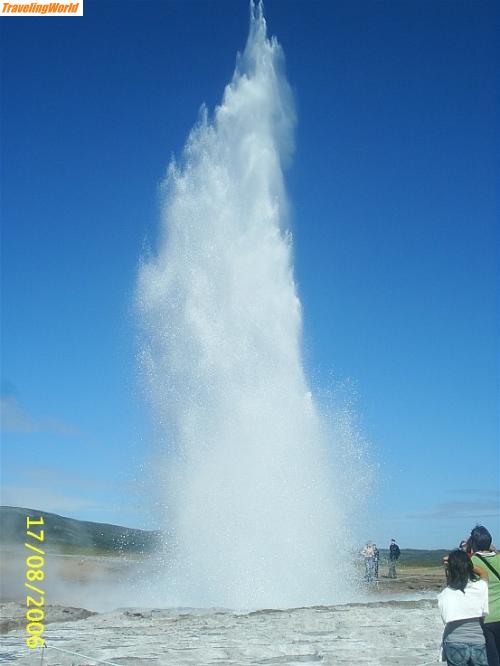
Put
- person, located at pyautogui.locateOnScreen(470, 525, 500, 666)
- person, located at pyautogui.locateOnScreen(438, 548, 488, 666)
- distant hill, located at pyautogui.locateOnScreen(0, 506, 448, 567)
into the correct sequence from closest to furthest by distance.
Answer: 1. person, located at pyautogui.locateOnScreen(438, 548, 488, 666)
2. person, located at pyautogui.locateOnScreen(470, 525, 500, 666)
3. distant hill, located at pyautogui.locateOnScreen(0, 506, 448, 567)

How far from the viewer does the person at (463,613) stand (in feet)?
16.8

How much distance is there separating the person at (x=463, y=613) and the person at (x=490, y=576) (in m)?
0.20

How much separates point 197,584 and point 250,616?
12.7 ft

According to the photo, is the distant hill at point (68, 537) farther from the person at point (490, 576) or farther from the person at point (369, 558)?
the person at point (490, 576)

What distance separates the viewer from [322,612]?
12.6 metres

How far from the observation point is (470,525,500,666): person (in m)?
5.33

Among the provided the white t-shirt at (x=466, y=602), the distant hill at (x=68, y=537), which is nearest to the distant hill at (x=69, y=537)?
the distant hill at (x=68, y=537)

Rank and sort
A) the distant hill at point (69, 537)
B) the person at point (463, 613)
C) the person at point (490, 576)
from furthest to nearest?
the distant hill at point (69, 537) < the person at point (490, 576) < the person at point (463, 613)

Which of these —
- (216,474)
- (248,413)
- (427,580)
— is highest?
(248,413)

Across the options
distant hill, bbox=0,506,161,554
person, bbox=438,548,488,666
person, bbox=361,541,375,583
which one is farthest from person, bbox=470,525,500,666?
person, bbox=361,541,375,583

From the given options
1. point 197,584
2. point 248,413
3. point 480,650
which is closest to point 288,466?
point 248,413

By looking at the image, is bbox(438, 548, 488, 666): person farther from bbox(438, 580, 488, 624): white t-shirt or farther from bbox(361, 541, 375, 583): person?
bbox(361, 541, 375, 583): person

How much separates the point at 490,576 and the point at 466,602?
0.53 meters

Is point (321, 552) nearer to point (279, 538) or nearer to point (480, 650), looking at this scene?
point (279, 538)
